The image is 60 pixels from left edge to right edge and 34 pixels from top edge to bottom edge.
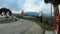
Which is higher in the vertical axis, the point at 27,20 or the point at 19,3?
the point at 19,3

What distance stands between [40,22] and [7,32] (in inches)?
23.9

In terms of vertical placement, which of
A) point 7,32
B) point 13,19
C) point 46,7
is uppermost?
point 46,7

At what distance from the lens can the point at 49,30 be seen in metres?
3.33

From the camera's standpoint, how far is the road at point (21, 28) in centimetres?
334

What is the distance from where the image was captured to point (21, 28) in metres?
3.37

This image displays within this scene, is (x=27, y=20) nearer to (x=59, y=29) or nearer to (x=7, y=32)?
(x=7, y=32)

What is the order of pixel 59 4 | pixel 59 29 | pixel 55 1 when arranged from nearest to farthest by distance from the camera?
pixel 59 29
pixel 55 1
pixel 59 4

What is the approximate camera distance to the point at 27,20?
343cm

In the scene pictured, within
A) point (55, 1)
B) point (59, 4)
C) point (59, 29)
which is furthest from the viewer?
point (59, 4)

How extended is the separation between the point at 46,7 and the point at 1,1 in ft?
2.66

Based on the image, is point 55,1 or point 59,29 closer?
point 59,29

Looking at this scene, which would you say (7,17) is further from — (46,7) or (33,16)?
(46,7)

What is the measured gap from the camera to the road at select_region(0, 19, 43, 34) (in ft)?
11.0

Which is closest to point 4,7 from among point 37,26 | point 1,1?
point 1,1
